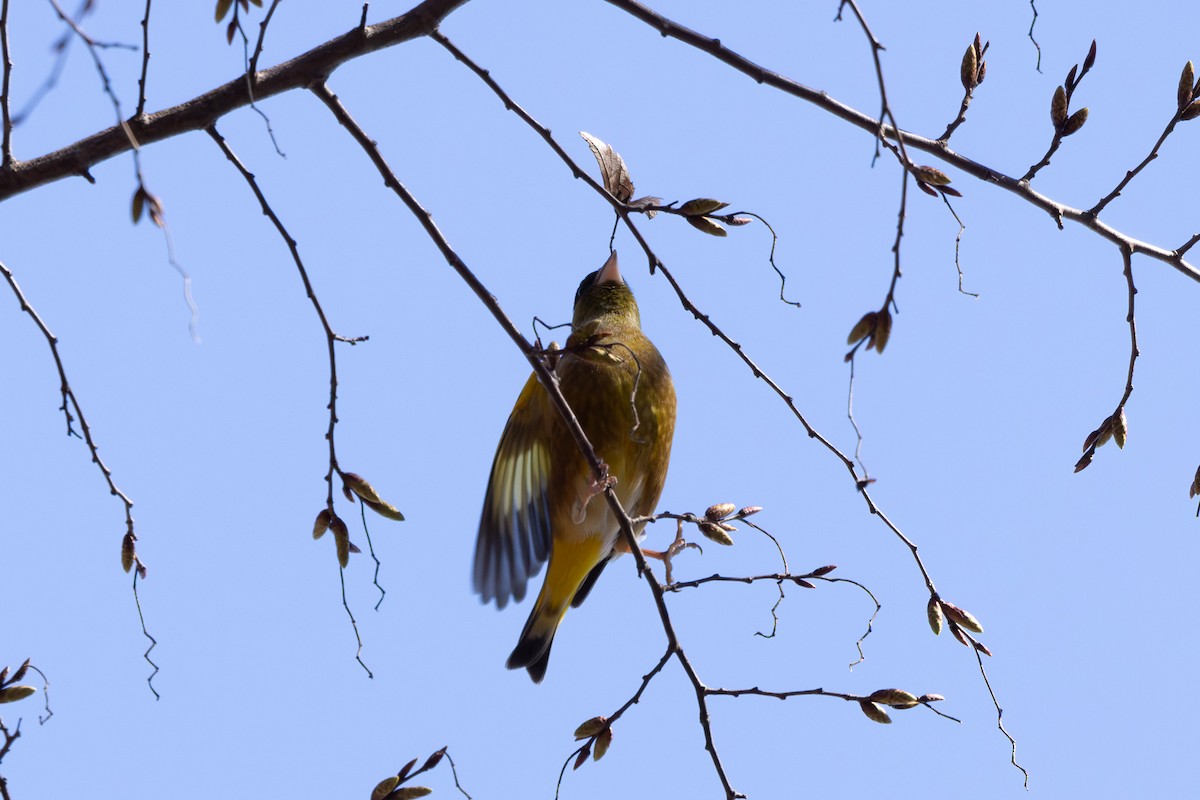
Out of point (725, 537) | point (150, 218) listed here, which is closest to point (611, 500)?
point (725, 537)

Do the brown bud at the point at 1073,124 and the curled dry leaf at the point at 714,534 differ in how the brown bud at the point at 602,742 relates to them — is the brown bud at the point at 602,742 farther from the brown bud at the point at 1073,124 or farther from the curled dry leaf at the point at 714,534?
the brown bud at the point at 1073,124

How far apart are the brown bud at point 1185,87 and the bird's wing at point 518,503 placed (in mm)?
2221

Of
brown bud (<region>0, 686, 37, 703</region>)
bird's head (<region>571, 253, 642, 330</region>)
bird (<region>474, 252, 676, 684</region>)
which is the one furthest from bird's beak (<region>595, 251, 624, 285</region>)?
brown bud (<region>0, 686, 37, 703</region>)

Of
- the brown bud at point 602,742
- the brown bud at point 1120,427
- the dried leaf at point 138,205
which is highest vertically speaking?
the brown bud at point 1120,427

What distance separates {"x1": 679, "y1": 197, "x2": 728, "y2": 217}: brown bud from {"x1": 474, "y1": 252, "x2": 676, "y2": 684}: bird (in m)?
1.32

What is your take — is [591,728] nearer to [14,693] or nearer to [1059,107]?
[14,693]

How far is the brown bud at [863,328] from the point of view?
6.59 ft

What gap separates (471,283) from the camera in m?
2.50

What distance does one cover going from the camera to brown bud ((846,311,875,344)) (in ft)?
6.59

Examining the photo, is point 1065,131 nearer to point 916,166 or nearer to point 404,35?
point 916,166

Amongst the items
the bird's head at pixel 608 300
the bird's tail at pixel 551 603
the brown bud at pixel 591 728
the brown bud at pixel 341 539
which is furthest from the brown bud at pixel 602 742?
the bird's head at pixel 608 300

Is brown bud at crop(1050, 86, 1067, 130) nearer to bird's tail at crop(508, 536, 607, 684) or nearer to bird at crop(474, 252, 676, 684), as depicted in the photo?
bird at crop(474, 252, 676, 684)

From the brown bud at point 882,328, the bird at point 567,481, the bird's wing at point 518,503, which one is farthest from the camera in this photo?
the bird's wing at point 518,503

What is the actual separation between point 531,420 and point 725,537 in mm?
1782
